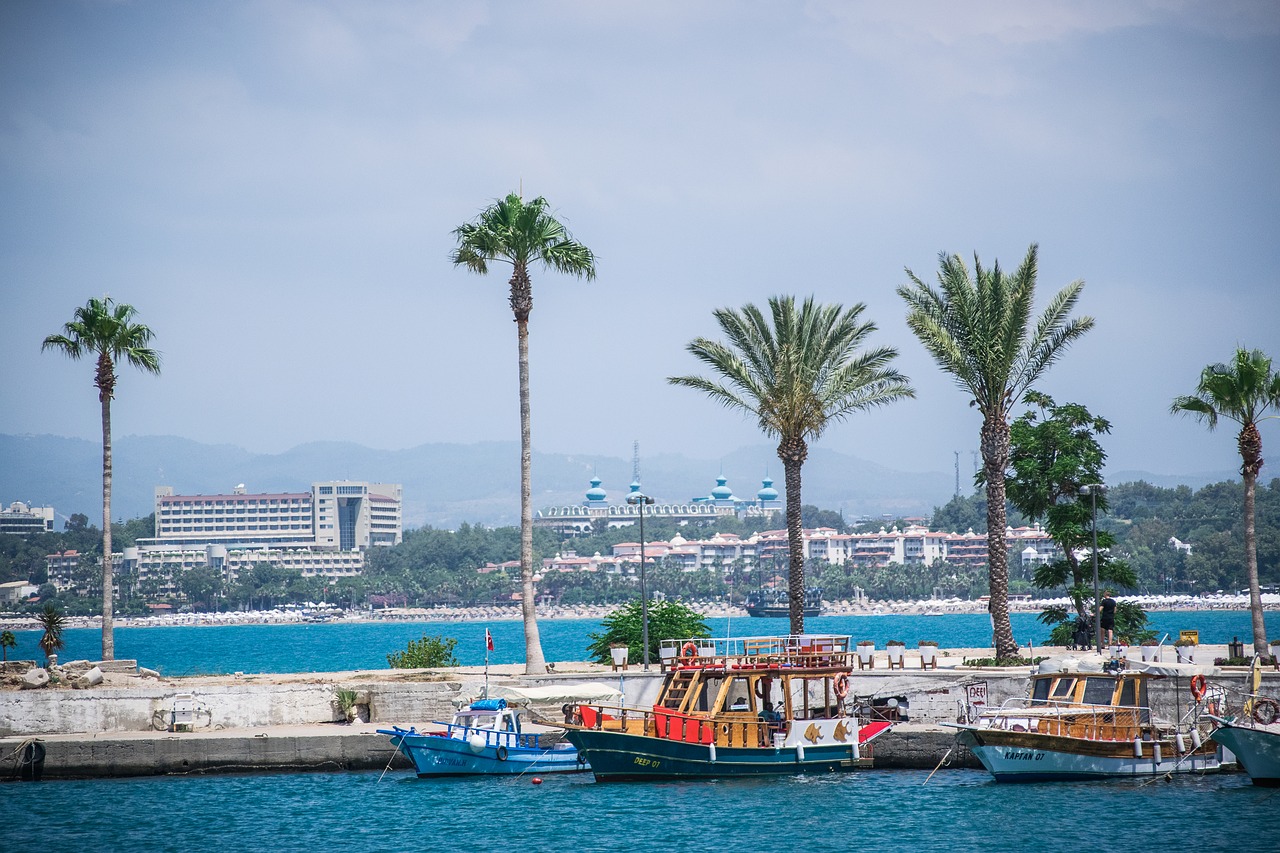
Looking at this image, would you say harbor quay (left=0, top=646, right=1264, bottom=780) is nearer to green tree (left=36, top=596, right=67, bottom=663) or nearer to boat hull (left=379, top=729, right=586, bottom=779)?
boat hull (left=379, top=729, right=586, bottom=779)

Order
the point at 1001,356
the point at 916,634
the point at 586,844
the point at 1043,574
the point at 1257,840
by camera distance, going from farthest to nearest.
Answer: the point at 916,634 → the point at 1043,574 → the point at 1001,356 → the point at 586,844 → the point at 1257,840

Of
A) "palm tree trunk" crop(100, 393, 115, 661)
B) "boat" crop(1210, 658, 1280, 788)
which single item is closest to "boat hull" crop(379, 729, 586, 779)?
"boat" crop(1210, 658, 1280, 788)

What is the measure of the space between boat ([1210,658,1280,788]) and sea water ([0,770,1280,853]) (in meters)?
0.45

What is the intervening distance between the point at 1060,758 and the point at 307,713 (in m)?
18.4

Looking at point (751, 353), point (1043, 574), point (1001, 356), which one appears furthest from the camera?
point (1043, 574)

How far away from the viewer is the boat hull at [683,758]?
3241 centimetres

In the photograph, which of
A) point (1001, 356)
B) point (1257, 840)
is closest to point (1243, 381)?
point (1001, 356)

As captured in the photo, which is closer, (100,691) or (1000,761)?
(1000,761)

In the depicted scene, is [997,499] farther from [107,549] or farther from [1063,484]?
[107,549]

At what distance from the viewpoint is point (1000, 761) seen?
102 ft

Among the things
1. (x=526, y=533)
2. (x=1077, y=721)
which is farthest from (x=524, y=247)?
(x=1077, y=721)

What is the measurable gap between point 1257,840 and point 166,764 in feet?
77.0

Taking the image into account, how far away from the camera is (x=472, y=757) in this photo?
1345 inches

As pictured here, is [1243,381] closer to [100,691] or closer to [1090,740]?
[1090,740]
